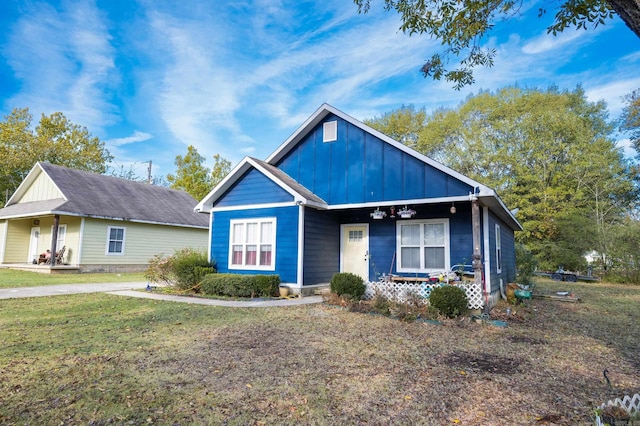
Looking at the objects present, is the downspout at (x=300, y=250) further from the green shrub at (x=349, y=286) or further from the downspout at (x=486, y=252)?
the downspout at (x=486, y=252)

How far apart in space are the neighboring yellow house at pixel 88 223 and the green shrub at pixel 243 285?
10799 millimetres

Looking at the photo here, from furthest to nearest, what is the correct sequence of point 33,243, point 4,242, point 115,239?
point 33,243, point 4,242, point 115,239

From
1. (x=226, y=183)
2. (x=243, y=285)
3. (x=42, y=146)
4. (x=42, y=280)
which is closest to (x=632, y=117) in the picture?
(x=226, y=183)

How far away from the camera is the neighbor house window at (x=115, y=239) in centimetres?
1929

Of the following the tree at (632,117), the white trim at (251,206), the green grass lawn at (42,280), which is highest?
the tree at (632,117)

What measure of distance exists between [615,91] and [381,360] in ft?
96.1

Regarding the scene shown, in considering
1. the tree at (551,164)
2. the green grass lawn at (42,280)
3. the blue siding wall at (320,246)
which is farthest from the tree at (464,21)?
the tree at (551,164)

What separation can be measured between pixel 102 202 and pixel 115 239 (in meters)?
2.18

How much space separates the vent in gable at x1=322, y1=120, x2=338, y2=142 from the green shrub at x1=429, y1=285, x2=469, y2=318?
6417mm

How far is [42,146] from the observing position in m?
31.7

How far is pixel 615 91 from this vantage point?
954 inches

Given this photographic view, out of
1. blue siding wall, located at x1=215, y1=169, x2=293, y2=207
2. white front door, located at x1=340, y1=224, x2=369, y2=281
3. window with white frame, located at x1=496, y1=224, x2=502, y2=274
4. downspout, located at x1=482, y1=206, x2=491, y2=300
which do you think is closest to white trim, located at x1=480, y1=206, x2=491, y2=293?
downspout, located at x1=482, y1=206, x2=491, y2=300

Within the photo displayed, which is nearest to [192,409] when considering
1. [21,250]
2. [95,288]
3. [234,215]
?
[234,215]

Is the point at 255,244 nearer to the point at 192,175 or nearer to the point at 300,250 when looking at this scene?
the point at 300,250
